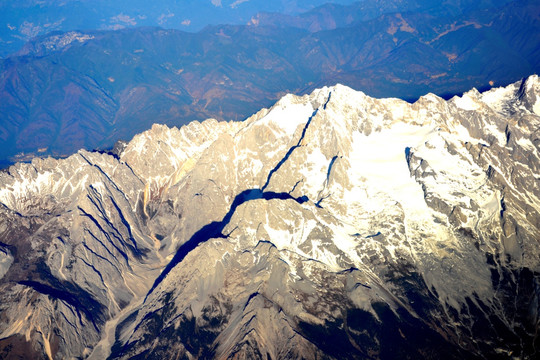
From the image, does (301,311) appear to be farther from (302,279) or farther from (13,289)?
(13,289)

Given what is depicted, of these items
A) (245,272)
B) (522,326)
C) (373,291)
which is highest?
(245,272)

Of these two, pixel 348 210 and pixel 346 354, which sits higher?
pixel 348 210

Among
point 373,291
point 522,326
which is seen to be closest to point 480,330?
point 522,326

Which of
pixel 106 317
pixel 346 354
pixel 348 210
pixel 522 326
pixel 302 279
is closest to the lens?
pixel 346 354

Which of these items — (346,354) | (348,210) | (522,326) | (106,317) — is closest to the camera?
(346,354)

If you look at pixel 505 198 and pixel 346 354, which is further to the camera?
pixel 505 198

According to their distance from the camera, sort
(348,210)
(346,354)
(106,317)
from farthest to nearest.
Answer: (348,210), (106,317), (346,354)

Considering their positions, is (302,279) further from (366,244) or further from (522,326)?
(522,326)

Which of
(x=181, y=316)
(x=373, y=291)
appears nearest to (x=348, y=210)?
(x=373, y=291)

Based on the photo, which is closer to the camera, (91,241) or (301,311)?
(301,311)
